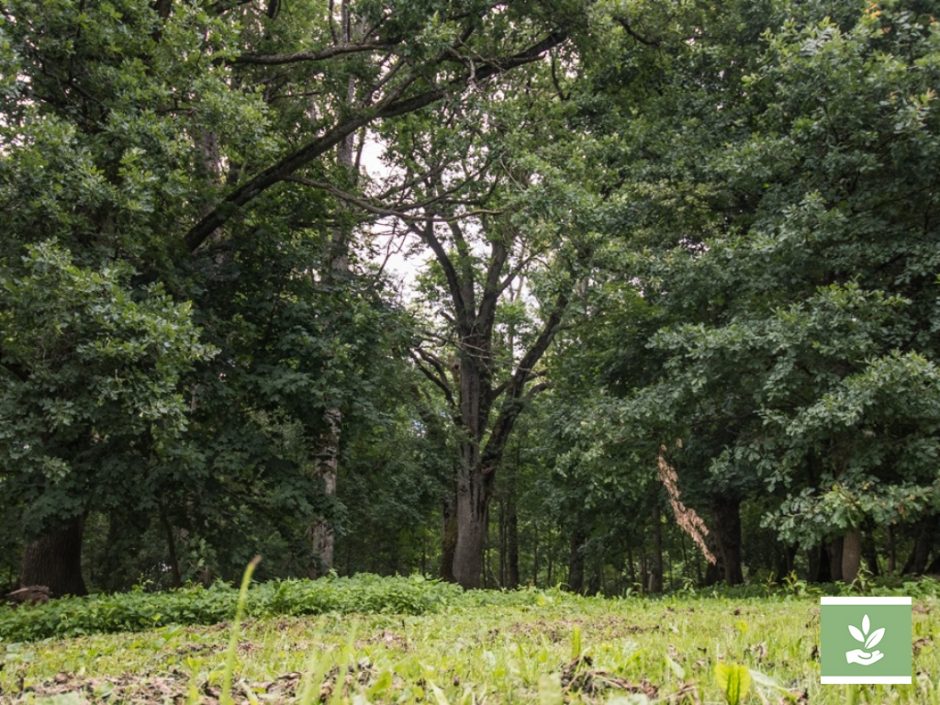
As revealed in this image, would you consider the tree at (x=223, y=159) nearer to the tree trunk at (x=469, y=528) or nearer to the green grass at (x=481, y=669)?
the green grass at (x=481, y=669)

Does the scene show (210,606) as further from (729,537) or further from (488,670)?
(729,537)

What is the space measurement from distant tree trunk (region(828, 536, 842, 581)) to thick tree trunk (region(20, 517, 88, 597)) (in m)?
13.1

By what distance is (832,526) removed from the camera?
29.7 ft

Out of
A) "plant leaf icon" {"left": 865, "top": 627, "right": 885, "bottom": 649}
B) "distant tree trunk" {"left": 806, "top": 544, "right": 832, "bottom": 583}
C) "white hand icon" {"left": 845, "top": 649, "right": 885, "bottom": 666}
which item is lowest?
"distant tree trunk" {"left": 806, "top": 544, "right": 832, "bottom": 583}

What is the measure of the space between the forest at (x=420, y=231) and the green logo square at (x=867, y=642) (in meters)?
7.71

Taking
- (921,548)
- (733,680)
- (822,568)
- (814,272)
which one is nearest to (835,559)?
(822,568)

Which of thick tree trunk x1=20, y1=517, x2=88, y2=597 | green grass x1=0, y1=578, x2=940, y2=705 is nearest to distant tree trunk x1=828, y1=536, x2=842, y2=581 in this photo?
green grass x1=0, y1=578, x2=940, y2=705

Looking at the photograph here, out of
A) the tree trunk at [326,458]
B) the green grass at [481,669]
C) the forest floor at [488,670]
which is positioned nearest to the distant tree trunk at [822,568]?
the tree trunk at [326,458]

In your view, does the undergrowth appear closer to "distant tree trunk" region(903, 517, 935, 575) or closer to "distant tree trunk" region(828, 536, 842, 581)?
"distant tree trunk" region(903, 517, 935, 575)

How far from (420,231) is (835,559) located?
35.8 ft

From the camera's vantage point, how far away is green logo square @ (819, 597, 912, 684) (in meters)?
1.13

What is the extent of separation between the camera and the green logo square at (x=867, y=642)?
1132 mm

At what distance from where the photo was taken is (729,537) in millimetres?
15711

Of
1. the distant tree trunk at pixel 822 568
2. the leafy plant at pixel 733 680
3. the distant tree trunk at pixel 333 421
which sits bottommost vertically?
the distant tree trunk at pixel 822 568
